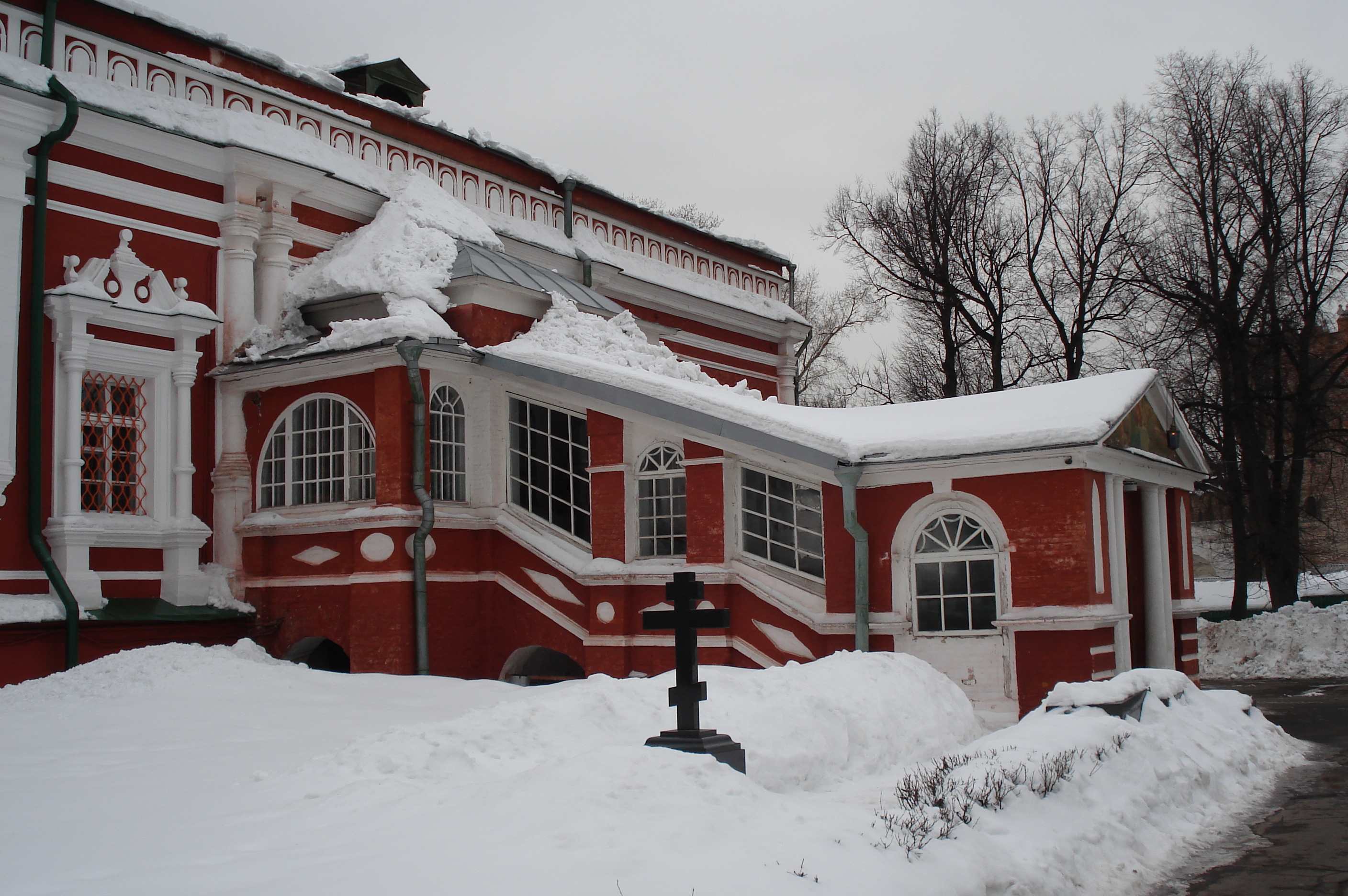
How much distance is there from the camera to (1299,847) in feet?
21.5

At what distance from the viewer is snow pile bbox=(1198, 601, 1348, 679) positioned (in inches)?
747

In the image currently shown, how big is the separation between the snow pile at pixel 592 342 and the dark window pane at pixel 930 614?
392 cm

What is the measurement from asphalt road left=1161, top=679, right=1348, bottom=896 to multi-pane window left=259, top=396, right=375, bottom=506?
889 cm

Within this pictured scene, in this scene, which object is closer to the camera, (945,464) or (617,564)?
(945,464)

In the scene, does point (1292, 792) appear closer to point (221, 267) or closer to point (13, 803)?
point (13, 803)

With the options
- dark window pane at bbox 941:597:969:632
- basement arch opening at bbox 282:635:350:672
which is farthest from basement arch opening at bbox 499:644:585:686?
dark window pane at bbox 941:597:969:632

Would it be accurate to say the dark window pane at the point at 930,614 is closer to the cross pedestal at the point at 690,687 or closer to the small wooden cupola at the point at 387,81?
the cross pedestal at the point at 690,687

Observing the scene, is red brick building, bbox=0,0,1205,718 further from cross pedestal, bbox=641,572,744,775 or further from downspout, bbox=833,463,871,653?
cross pedestal, bbox=641,572,744,775

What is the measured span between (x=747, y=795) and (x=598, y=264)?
44.4 ft

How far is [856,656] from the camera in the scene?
31.7 feet

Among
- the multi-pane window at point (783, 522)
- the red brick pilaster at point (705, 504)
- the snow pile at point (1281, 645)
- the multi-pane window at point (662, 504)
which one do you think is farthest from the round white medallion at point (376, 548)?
the snow pile at point (1281, 645)

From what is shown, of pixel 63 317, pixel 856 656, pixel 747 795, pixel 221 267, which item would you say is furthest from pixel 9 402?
pixel 747 795

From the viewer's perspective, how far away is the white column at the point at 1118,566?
10.8 m

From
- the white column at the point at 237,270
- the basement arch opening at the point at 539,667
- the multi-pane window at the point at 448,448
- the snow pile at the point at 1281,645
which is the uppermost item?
the white column at the point at 237,270
